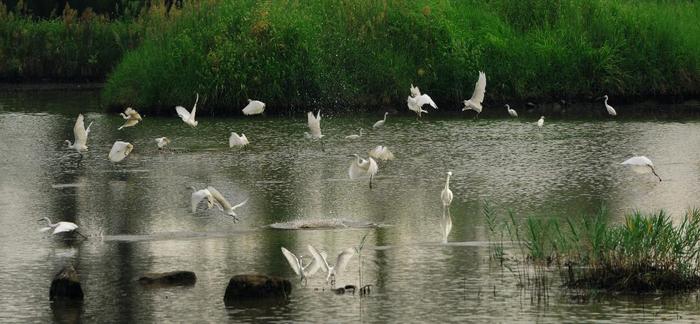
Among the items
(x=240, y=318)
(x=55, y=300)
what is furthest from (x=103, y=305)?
(x=240, y=318)

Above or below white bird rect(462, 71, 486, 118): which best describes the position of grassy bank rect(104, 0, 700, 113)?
above

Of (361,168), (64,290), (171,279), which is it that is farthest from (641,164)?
(64,290)

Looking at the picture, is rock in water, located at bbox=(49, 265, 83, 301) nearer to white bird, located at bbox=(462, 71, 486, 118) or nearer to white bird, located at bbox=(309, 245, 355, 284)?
white bird, located at bbox=(309, 245, 355, 284)

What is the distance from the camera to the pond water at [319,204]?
421 inches

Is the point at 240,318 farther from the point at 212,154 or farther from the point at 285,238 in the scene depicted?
the point at 212,154

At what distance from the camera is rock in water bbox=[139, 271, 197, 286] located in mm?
11431

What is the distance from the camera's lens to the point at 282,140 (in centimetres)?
2158

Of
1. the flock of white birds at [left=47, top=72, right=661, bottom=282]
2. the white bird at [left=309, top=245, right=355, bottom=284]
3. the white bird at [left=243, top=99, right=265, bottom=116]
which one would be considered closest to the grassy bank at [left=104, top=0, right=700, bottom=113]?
the flock of white birds at [left=47, top=72, right=661, bottom=282]

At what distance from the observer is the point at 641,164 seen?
16812mm

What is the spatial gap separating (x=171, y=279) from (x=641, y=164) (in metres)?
6.86

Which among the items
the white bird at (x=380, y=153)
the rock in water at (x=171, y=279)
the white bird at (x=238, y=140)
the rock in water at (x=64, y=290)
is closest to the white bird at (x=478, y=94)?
the white bird at (x=238, y=140)

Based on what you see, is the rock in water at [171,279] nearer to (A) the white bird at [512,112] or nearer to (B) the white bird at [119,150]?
(B) the white bird at [119,150]

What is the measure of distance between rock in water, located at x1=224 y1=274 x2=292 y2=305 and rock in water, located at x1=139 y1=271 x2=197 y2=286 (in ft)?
2.18

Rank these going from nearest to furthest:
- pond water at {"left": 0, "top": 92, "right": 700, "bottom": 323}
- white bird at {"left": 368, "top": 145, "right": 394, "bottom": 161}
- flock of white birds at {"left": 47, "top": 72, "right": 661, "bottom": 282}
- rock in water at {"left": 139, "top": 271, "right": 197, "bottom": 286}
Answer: pond water at {"left": 0, "top": 92, "right": 700, "bottom": 323} < flock of white birds at {"left": 47, "top": 72, "right": 661, "bottom": 282} < rock in water at {"left": 139, "top": 271, "right": 197, "bottom": 286} < white bird at {"left": 368, "top": 145, "right": 394, "bottom": 161}
